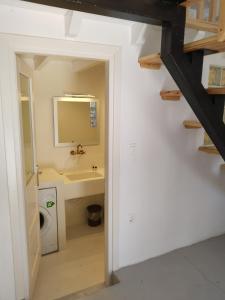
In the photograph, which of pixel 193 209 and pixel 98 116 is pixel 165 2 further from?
pixel 98 116

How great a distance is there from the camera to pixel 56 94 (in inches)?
123

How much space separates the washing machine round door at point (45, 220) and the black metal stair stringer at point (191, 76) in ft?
6.92

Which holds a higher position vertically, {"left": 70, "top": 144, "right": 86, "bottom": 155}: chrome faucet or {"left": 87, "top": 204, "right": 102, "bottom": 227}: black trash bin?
{"left": 70, "top": 144, "right": 86, "bottom": 155}: chrome faucet

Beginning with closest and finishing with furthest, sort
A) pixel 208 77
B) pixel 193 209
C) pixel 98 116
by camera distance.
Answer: pixel 208 77 → pixel 193 209 → pixel 98 116

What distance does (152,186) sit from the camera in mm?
2219

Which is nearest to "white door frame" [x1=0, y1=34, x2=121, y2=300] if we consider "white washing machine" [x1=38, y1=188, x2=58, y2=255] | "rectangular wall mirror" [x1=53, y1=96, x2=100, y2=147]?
"white washing machine" [x1=38, y1=188, x2=58, y2=255]

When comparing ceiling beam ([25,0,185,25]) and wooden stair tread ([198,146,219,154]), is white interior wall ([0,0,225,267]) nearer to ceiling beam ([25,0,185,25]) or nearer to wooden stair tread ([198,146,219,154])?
wooden stair tread ([198,146,219,154])

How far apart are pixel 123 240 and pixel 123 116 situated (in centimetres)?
118

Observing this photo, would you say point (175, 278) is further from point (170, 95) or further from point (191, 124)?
point (170, 95)

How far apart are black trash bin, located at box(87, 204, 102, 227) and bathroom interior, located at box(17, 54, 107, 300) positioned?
2 centimetres

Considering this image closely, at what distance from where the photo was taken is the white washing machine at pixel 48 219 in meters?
2.69

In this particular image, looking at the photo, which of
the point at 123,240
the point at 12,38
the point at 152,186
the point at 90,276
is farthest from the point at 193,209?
the point at 12,38

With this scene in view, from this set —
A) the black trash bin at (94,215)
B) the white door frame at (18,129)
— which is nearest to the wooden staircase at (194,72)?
the white door frame at (18,129)

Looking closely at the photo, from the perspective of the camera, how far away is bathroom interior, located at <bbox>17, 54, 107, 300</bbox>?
7.59ft
